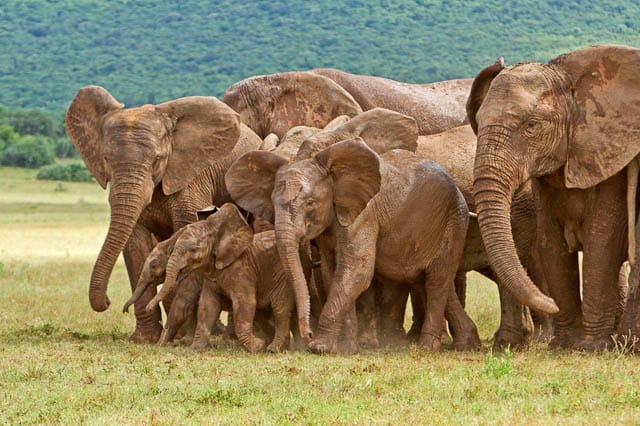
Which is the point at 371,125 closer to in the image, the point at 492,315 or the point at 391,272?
the point at 391,272

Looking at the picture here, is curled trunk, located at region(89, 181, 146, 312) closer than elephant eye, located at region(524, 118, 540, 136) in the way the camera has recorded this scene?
No

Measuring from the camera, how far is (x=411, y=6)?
90.0 metres

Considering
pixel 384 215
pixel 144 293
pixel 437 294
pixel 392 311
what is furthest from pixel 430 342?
pixel 144 293

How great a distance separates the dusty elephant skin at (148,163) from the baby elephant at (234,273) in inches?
29.4

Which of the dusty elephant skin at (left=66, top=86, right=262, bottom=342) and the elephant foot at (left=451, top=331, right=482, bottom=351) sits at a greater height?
the dusty elephant skin at (left=66, top=86, right=262, bottom=342)

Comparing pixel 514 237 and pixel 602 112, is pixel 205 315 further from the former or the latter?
pixel 602 112

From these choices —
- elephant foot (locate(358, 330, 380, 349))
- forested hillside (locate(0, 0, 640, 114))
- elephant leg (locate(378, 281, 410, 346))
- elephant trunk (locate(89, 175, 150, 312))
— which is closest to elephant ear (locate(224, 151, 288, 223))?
elephant trunk (locate(89, 175, 150, 312))

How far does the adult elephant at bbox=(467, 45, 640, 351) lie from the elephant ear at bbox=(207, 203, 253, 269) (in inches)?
83.0

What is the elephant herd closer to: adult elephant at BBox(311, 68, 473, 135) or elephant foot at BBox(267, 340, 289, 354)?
elephant foot at BBox(267, 340, 289, 354)

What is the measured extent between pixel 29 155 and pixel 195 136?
180 ft

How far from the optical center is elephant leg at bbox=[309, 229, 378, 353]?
35.2ft

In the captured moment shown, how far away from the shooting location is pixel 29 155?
→ 65.9 metres

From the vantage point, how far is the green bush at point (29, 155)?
66000 millimetres

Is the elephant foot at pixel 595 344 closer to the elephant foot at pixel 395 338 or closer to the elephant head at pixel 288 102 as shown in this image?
the elephant foot at pixel 395 338
